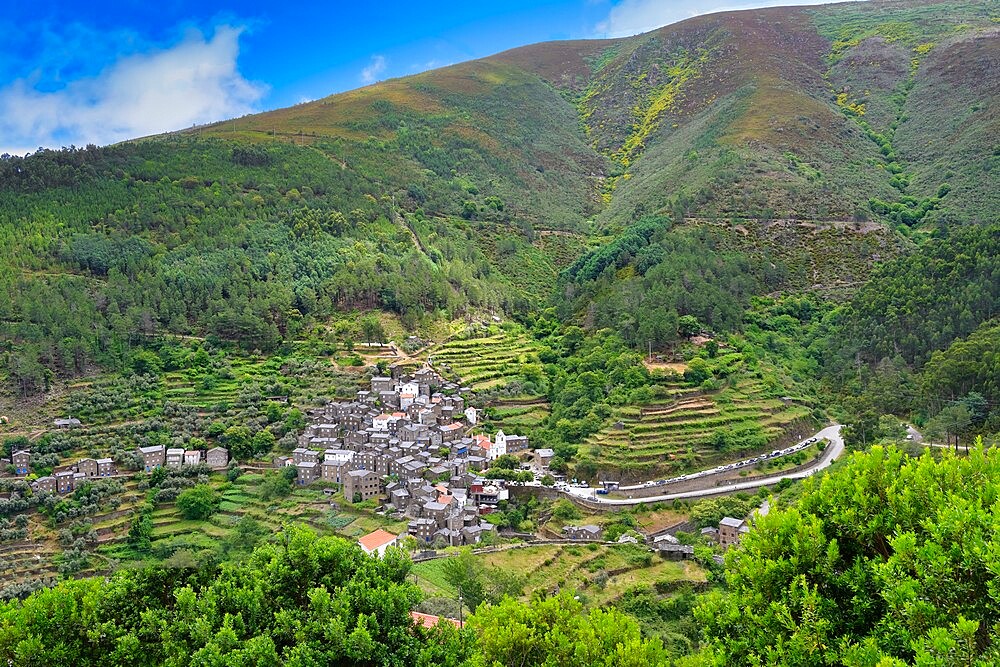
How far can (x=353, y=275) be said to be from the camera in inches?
2016

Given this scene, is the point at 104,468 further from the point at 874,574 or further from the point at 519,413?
the point at 874,574

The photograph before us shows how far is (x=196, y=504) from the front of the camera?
103 feet

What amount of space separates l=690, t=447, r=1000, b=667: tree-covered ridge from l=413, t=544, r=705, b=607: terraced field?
1461cm

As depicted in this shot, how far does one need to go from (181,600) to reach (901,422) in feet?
119

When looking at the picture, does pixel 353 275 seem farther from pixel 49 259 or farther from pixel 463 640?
pixel 463 640

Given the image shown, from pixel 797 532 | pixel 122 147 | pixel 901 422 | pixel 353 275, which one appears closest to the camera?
pixel 797 532

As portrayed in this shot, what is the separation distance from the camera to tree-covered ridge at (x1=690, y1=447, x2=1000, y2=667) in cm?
787

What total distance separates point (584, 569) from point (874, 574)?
18672 mm

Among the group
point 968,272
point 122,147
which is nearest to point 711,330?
point 968,272

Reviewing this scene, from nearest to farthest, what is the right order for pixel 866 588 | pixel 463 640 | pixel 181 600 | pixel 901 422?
pixel 866 588, pixel 181 600, pixel 463 640, pixel 901 422

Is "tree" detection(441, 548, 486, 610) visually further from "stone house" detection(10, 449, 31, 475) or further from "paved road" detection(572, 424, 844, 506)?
"stone house" detection(10, 449, 31, 475)

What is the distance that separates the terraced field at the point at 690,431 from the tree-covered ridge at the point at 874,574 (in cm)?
2420

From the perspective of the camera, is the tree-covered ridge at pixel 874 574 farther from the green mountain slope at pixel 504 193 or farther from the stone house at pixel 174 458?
the green mountain slope at pixel 504 193

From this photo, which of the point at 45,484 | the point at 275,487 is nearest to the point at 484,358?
the point at 275,487
